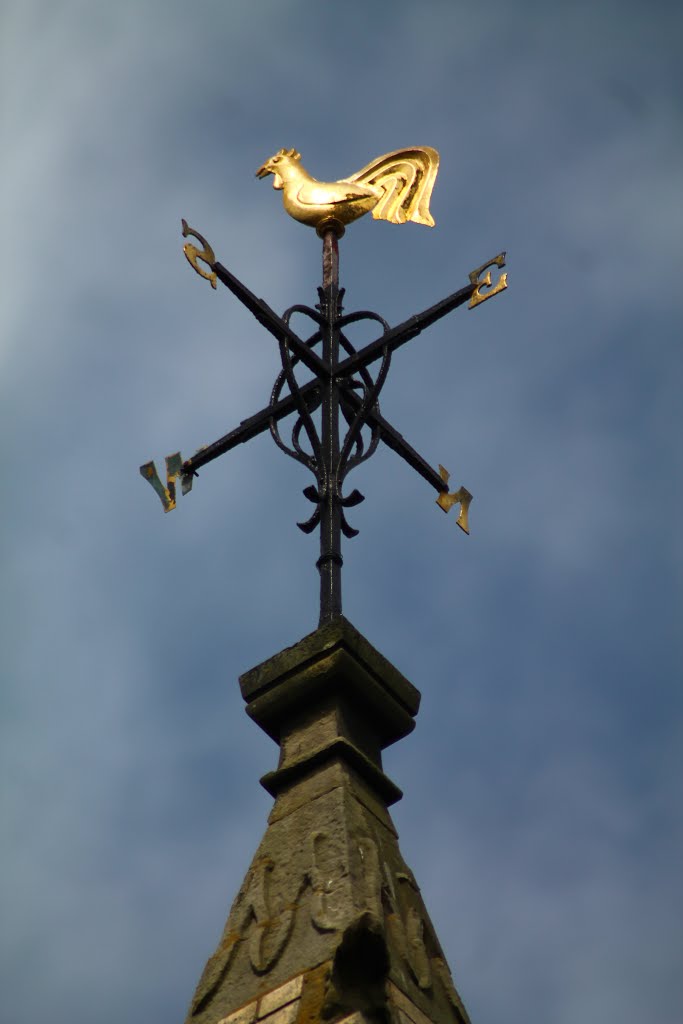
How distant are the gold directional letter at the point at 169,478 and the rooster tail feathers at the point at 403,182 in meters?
2.21

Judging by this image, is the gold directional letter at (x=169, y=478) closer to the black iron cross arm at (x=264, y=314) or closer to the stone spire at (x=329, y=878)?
the black iron cross arm at (x=264, y=314)

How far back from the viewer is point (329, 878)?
18.8 ft

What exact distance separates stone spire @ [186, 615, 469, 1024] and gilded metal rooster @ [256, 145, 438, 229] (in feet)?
11.3

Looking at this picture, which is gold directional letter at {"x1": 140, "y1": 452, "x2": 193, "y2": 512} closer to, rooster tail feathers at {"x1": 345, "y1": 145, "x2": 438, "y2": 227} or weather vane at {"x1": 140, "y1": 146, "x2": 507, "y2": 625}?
weather vane at {"x1": 140, "y1": 146, "x2": 507, "y2": 625}

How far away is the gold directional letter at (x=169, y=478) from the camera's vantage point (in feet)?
26.3

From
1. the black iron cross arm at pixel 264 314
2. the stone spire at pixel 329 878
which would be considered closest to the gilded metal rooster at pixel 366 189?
the black iron cross arm at pixel 264 314

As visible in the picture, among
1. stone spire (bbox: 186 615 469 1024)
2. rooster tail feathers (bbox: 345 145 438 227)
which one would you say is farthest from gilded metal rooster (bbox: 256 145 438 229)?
stone spire (bbox: 186 615 469 1024)

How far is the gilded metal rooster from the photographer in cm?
927

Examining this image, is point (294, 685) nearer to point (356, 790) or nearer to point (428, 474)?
point (356, 790)

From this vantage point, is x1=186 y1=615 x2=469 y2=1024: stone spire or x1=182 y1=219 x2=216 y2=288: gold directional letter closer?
x1=186 y1=615 x2=469 y2=1024: stone spire

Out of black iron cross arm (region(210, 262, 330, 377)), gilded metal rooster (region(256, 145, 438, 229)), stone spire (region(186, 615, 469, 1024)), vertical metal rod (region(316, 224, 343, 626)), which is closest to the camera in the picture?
stone spire (region(186, 615, 469, 1024))

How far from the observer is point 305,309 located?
838 centimetres

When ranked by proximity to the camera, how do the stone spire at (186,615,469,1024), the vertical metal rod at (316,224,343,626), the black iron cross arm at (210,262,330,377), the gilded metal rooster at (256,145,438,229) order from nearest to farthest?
1. the stone spire at (186,615,469,1024)
2. the vertical metal rod at (316,224,343,626)
3. the black iron cross arm at (210,262,330,377)
4. the gilded metal rooster at (256,145,438,229)

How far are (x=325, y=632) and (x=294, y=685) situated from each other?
0.25 m
